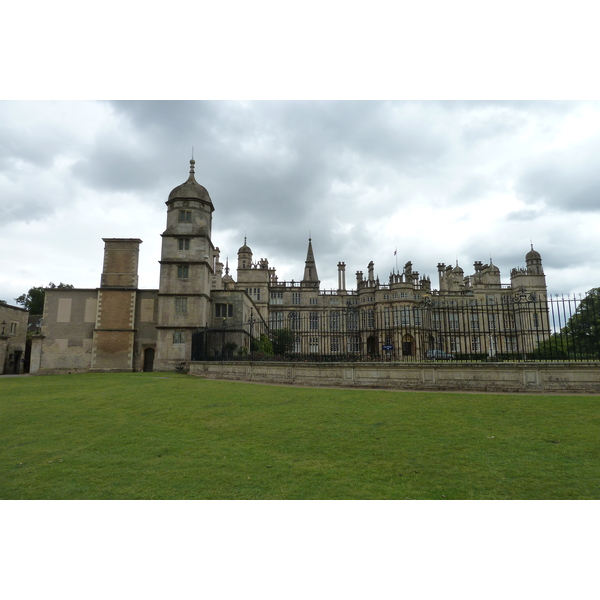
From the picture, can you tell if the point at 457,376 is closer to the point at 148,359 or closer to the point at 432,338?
the point at 432,338

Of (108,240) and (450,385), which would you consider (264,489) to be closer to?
(450,385)

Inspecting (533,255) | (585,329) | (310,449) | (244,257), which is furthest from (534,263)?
(310,449)

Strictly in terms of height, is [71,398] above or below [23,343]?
below

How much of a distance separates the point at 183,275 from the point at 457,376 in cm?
2281

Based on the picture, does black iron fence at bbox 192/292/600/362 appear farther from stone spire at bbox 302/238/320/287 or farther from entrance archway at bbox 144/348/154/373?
stone spire at bbox 302/238/320/287

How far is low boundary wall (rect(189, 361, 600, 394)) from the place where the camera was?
1241 cm

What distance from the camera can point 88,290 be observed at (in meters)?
31.3

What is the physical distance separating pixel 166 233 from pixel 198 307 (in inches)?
259

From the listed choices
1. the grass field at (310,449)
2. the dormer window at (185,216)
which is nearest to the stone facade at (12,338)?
the dormer window at (185,216)

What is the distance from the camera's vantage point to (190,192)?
31078 millimetres

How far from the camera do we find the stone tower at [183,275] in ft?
95.3

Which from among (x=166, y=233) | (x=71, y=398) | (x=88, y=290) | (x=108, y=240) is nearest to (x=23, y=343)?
(x=88, y=290)

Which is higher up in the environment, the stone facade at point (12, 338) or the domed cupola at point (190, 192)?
the domed cupola at point (190, 192)

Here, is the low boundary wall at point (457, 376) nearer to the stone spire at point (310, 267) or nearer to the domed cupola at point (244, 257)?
the domed cupola at point (244, 257)
